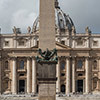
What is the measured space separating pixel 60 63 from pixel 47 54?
172ft

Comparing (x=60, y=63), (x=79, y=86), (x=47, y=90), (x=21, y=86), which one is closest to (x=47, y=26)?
(x=47, y=90)

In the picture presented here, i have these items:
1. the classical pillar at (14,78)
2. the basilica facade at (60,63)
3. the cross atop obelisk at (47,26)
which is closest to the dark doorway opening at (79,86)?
the basilica facade at (60,63)

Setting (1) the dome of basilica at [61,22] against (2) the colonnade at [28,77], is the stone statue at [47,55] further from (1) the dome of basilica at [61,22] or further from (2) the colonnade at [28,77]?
(1) the dome of basilica at [61,22]

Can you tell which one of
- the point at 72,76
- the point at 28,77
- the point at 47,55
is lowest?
the point at 28,77

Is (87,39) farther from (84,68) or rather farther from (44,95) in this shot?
(44,95)

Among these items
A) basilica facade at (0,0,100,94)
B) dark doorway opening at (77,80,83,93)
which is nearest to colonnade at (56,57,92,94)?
basilica facade at (0,0,100,94)

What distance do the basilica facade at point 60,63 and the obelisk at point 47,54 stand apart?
50.8 m

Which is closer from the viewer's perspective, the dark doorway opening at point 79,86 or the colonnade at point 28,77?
the colonnade at point 28,77

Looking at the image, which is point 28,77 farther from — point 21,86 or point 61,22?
point 61,22

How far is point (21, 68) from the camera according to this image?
72.4 m

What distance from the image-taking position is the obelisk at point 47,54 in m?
18.9

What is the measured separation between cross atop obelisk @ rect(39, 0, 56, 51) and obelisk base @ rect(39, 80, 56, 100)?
186 cm

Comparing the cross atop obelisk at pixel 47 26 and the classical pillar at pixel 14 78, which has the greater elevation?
the cross atop obelisk at pixel 47 26

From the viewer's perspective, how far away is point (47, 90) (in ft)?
61.6
